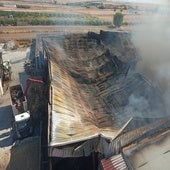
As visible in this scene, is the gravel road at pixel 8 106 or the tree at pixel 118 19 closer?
the gravel road at pixel 8 106

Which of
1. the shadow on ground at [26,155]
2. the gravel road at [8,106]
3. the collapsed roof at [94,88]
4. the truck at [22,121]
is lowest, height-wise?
the gravel road at [8,106]

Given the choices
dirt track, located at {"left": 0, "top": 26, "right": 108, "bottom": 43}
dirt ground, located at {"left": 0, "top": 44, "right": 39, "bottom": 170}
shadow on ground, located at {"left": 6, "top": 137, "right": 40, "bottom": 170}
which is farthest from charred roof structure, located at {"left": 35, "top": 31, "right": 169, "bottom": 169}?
dirt track, located at {"left": 0, "top": 26, "right": 108, "bottom": 43}

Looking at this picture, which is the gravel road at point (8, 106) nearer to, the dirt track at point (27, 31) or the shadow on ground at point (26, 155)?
the shadow on ground at point (26, 155)

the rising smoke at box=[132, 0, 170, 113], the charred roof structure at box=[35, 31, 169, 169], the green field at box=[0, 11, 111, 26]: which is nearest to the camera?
the charred roof structure at box=[35, 31, 169, 169]

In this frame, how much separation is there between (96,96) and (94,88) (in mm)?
→ 1699

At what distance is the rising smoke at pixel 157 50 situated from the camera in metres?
22.3

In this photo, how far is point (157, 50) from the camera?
28.3m

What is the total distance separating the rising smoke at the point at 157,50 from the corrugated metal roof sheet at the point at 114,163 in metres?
6.36

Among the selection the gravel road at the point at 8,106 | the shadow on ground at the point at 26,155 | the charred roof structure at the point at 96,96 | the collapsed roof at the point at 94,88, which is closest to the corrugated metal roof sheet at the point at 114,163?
the charred roof structure at the point at 96,96

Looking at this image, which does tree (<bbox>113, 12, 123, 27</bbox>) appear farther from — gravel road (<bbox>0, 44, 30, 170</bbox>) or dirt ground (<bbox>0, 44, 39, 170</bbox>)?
dirt ground (<bbox>0, 44, 39, 170</bbox>)

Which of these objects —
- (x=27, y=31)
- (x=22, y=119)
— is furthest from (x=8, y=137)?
(x=27, y=31)

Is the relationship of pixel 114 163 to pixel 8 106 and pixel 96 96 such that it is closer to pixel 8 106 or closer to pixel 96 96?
pixel 96 96

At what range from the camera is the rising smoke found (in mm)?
22344

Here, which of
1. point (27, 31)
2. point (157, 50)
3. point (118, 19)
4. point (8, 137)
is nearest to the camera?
point (8, 137)
